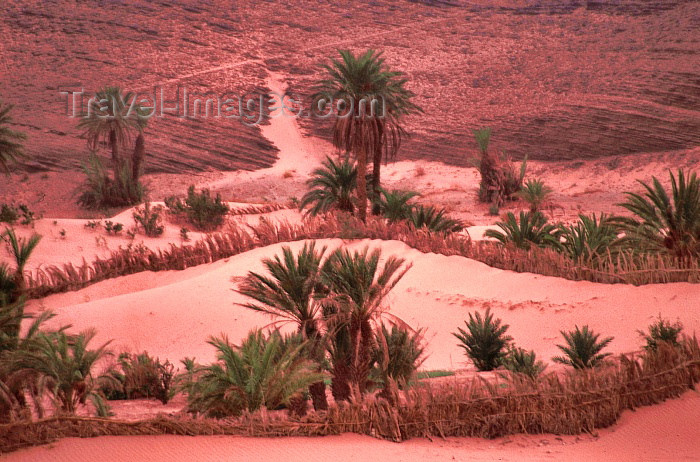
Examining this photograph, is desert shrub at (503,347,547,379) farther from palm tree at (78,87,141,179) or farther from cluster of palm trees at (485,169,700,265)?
palm tree at (78,87,141,179)

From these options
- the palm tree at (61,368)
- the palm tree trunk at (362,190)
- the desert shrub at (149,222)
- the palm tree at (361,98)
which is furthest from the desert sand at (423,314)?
the palm tree at (361,98)

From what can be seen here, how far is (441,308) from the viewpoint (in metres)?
13.4

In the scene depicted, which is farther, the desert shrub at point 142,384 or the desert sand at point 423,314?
the desert shrub at point 142,384

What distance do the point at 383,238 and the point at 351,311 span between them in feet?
30.1

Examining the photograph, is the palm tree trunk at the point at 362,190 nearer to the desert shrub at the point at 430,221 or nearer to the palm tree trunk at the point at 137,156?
the desert shrub at the point at 430,221

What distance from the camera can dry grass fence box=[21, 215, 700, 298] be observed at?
11938 mm

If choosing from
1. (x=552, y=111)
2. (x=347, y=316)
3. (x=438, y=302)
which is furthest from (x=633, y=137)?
(x=347, y=316)

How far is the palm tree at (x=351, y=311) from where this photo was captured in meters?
7.75

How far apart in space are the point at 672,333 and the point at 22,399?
311 inches

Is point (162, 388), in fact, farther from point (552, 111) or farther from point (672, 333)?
point (552, 111)

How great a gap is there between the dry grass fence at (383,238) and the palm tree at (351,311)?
5846 millimetres

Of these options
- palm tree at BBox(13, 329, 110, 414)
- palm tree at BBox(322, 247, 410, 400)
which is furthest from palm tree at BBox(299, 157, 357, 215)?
palm tree at BBox(13, 329, 110, 414)

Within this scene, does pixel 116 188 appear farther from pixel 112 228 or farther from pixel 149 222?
pixel 112 228

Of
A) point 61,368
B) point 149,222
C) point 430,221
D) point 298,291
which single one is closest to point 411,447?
point 298,291
